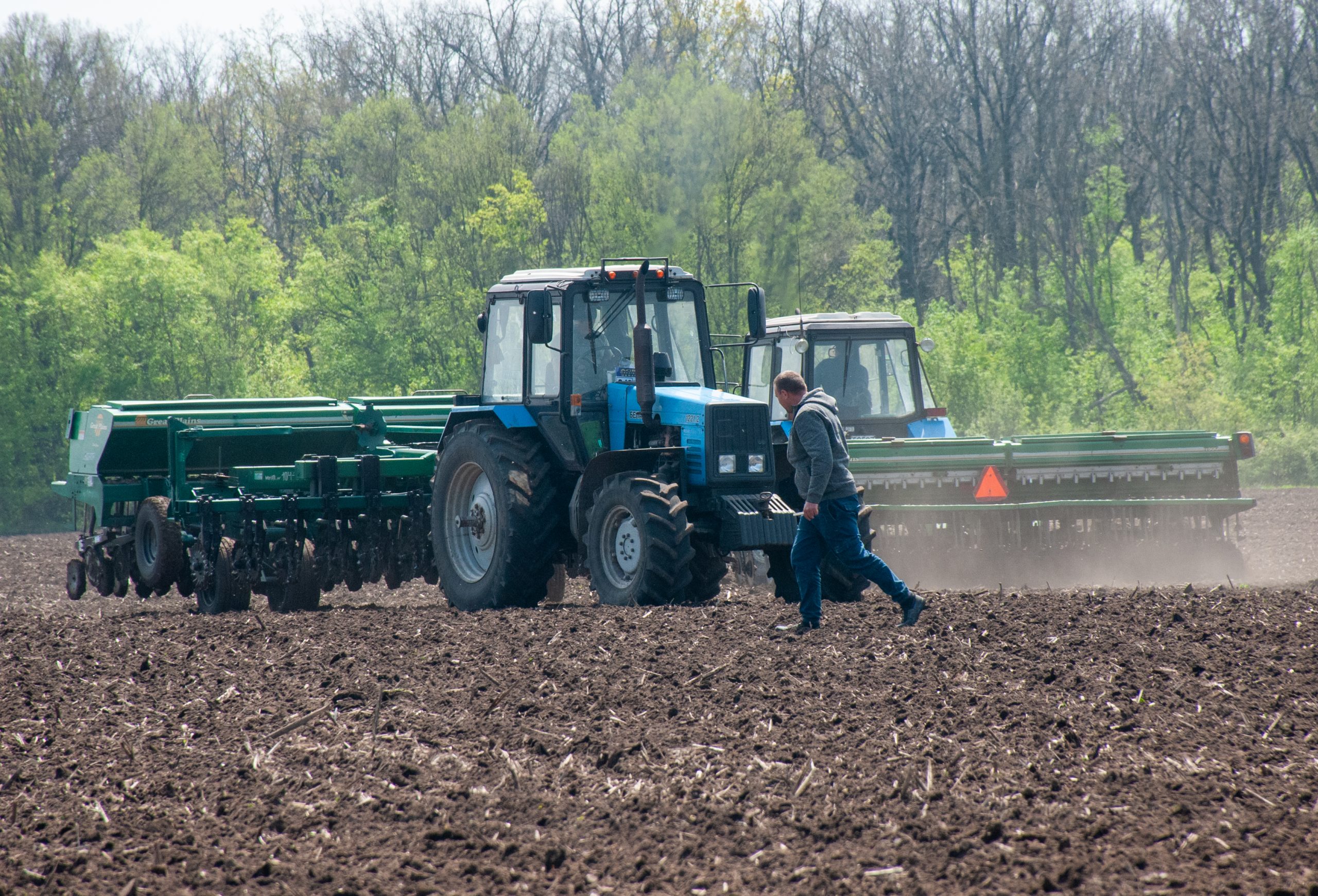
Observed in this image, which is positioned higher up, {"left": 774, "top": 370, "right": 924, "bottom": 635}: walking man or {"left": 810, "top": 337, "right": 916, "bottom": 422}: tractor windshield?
{"left": 810, "top": 337, "right": 916, "bottom": 422}: tractor windshield

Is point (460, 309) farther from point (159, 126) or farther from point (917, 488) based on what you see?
point (917, 488)

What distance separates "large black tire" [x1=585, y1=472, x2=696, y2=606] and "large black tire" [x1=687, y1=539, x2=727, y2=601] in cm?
6

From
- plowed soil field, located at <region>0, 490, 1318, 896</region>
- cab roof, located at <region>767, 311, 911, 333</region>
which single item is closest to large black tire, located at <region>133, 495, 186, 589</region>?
plowed soil field, located at <region>0, 490, 1318, 896</region>

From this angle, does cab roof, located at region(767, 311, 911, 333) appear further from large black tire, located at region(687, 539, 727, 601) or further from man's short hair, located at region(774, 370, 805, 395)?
man's short hair, located at region(774, 370, 805, 395)

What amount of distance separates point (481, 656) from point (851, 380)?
747cm

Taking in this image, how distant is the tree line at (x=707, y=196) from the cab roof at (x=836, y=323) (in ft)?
55.8

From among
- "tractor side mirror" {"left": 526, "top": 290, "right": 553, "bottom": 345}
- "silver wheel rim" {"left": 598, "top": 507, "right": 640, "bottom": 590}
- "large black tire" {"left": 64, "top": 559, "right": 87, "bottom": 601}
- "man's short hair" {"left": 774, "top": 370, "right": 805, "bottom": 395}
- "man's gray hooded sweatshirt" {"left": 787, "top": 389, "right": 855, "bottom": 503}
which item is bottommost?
"large black tire" {"left": 64, "top": 559, "right": 87, "bottom": 601}

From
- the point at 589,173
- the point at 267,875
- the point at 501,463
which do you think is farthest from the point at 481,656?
the point at 589,173

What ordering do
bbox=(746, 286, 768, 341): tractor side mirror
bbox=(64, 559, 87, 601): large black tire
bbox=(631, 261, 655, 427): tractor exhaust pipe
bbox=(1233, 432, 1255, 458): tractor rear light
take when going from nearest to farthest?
bbox=(631, 261, 655, 427): tractor exhaust pipe
bbox=(746, 286, 768, 341): tractor side mirror
bbox=(1233, 432, 1255, 458): tractor rear light
bbox=(64, 559, 87, 601): large black tire

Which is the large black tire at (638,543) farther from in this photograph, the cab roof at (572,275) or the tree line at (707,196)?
the tree line at (707,196)

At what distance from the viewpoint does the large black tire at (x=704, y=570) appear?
9844 mm

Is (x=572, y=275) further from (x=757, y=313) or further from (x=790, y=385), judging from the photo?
(x=790, y=385)

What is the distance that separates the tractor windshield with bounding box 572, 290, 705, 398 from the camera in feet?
35.0

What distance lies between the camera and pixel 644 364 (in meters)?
10.2
